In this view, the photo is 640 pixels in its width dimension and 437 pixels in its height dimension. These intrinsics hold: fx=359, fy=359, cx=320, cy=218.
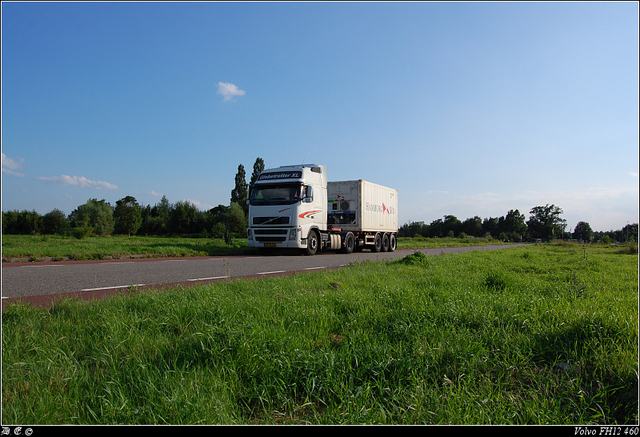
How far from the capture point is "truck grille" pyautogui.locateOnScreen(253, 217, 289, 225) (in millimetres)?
15891

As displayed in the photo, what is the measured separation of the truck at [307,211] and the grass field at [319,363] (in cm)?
1158

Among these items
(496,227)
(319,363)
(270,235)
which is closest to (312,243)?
(270,235)

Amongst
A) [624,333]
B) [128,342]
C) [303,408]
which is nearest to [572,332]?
[624,333]

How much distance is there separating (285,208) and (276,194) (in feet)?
2.69

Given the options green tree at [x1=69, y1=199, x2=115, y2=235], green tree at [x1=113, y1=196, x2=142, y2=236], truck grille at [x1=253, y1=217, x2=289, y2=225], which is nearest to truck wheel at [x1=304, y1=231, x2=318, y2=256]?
truck grille at [x1=253, y1=217, x2=289, y2=225]

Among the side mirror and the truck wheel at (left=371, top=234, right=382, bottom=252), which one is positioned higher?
the side mirror

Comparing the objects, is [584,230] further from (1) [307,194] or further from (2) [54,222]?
(2) [54,222]

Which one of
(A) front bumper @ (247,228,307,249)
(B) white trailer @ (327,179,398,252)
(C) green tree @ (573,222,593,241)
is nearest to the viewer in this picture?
(C) green tree @ (573,222,593,241)

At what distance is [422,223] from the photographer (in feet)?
331

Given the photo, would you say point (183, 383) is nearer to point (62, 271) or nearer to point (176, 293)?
point (176, 293)

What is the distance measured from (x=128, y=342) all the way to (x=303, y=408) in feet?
5.58

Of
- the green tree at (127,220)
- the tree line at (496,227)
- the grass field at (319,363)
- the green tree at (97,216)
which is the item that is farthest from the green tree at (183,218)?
the grass field at (319,363)

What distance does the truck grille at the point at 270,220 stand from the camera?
15891 millimetres

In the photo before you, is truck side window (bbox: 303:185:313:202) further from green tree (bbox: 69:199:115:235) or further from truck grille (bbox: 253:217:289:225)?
green tree (bbox: 69:199:115:235)
